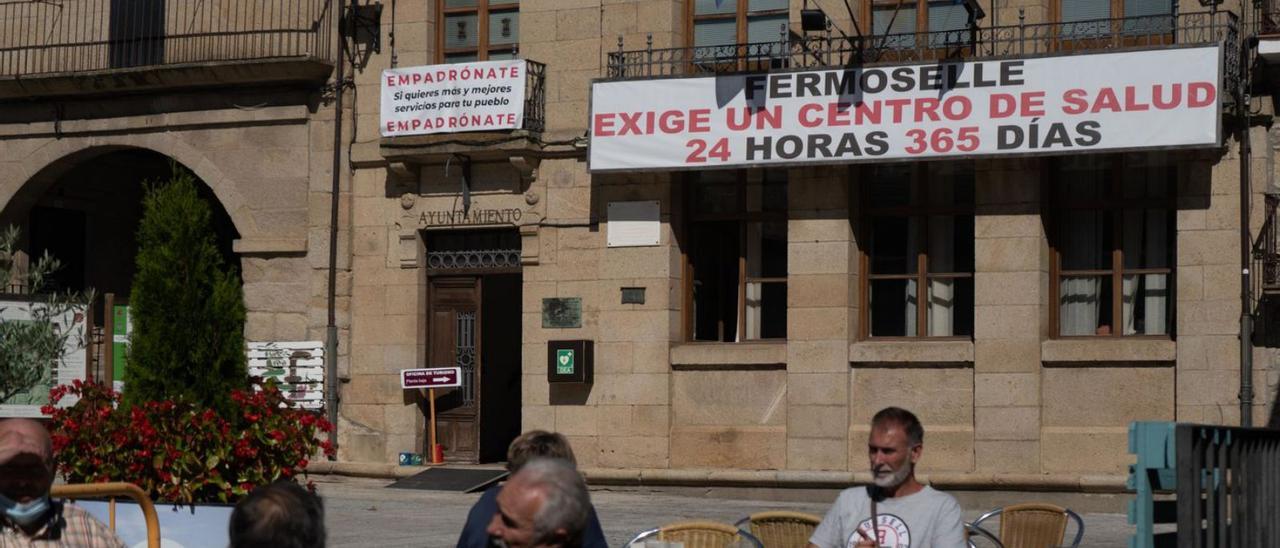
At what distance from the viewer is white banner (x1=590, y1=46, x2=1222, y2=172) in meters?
19.2

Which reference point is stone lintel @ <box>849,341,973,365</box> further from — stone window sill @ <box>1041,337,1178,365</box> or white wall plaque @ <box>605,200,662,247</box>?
white wall plaque @ <box>605,200,662,247</box>

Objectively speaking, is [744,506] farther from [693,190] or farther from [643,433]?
[693,190]

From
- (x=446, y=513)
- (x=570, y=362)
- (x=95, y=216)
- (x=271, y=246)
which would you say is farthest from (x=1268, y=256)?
(x=95, y=216)

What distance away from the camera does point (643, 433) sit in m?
21.9

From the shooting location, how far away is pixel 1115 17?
2012 cm

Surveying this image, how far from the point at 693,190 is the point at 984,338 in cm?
378

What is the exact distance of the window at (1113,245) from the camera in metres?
20.1

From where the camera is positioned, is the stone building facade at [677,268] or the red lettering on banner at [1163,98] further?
the stone building facade at [677,268]

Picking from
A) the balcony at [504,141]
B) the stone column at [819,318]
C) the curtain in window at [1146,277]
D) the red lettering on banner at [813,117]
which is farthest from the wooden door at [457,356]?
the curtain in window at [1146,277]

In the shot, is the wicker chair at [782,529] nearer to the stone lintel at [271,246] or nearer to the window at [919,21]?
the window at [919,21]

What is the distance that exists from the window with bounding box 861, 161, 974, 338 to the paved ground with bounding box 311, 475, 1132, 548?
7.02 feet

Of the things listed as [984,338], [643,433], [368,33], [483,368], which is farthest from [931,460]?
[368,33]

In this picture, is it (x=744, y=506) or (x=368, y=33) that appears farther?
(x=368, y=33)

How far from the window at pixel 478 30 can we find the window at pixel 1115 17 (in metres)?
6.33
